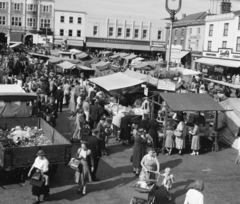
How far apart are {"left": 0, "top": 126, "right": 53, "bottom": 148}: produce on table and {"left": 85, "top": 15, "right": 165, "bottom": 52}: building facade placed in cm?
5844

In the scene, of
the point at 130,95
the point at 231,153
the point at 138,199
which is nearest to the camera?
the point at 138,199

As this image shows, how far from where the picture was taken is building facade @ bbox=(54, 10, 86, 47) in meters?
69.1

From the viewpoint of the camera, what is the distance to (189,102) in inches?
570

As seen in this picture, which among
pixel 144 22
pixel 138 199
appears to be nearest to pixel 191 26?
pixel 144 22

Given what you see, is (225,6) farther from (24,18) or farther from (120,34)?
(24,18)

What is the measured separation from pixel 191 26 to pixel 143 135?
4295 centimetres

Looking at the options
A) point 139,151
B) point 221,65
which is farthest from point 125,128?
point 221,65

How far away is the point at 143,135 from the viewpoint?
11.4 metres

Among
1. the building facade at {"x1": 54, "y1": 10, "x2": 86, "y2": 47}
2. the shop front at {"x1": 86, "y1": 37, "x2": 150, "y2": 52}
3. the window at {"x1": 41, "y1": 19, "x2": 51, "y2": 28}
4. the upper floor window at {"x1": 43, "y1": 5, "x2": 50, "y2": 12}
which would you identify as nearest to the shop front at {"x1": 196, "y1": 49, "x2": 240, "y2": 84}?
the shop front at {"x1": 86, "y1": 37, "x2": 150, "y2": 52}

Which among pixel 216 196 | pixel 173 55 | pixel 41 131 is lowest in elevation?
pixel 216 196

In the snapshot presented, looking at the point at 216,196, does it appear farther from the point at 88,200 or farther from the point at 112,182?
the point at 88,200

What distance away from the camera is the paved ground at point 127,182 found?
30.5 ft

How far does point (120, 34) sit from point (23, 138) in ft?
201

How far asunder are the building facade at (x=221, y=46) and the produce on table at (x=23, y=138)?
29.9 metres
